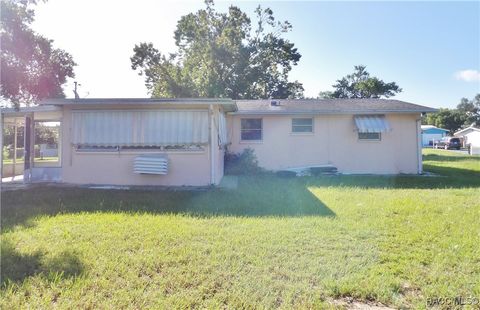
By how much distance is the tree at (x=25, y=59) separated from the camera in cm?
1268

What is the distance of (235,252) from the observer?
4578 millimetres

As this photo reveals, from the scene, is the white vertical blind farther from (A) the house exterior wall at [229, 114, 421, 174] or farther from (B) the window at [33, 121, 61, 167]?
(A) the house exterior wall at [229, 114, 421, 174]

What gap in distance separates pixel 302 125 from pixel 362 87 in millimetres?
39750

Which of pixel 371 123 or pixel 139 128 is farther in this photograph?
pixel 371 123

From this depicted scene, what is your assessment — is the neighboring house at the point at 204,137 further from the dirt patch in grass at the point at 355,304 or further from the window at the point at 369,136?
the dirt patch in grass at the point at 355,304

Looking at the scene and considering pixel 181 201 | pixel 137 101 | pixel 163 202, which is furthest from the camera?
pixel 137 101

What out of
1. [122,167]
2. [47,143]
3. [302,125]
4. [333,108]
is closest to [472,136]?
[333,108]

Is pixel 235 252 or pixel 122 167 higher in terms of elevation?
pixel 122 167

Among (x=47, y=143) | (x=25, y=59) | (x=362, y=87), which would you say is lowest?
(x=47, y=143)

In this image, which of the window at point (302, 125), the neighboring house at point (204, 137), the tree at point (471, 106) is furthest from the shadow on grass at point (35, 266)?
the tree at point (471, 106)

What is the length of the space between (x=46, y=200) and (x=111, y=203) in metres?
1.93

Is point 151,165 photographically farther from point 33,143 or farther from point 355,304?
point 355,304

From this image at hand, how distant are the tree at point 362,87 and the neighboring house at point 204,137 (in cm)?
3738

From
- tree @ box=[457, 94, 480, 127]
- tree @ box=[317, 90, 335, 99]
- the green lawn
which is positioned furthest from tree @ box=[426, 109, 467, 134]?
the green lawn
